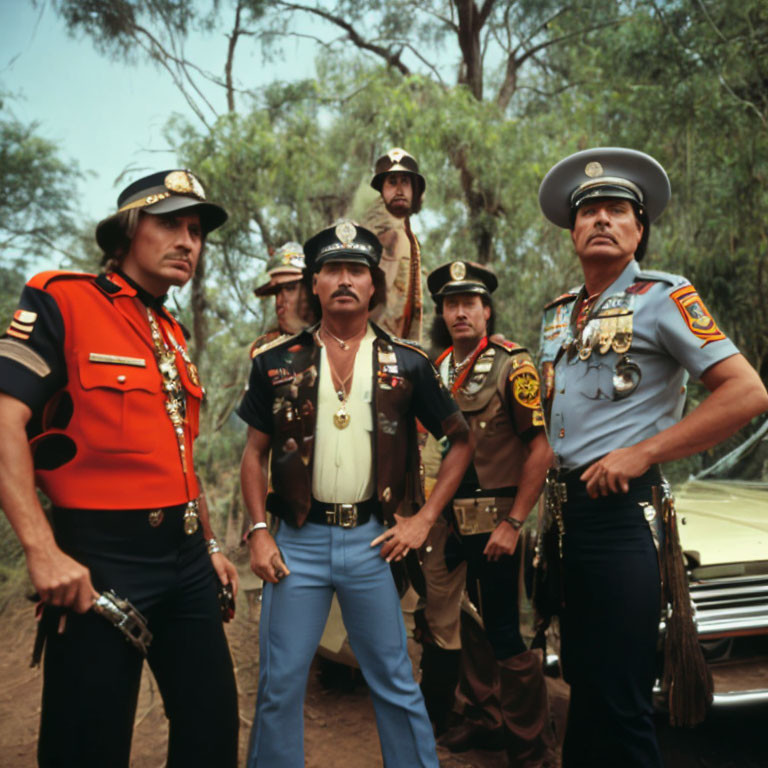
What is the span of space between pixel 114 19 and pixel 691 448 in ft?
31.1

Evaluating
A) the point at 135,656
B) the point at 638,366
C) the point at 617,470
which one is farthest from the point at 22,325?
the point at 638,366

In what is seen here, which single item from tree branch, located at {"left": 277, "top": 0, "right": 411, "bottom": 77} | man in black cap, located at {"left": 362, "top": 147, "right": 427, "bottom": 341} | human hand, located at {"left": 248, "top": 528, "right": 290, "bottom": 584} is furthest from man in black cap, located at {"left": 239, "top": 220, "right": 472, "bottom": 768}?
tree branch, located at {"left": 277, "top": 0, "right": 411, "bottom": 77}

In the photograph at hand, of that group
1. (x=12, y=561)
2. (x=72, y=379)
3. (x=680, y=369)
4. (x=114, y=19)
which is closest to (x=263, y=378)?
(x=72, y=379)

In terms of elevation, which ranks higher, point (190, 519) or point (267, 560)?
point (190, 519)

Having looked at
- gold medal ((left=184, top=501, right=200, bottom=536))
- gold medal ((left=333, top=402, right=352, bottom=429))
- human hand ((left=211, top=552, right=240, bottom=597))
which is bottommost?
human hand ((left=211, top=552, right=240, bottom=597))

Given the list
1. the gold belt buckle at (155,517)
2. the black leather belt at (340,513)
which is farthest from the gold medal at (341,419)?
the gold belt buckle at (155,517)

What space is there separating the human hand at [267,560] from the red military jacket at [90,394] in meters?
0.49

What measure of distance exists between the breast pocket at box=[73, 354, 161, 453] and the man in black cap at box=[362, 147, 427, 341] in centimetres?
285

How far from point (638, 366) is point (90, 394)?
1.93m

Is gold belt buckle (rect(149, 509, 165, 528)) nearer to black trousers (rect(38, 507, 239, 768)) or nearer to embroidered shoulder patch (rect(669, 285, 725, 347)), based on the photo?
black trousers (rect(38, 507, 239, 768))

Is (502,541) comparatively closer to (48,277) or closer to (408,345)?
(408,345)

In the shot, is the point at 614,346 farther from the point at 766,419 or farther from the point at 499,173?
the point at 499,173

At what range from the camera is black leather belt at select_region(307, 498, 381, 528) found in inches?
103

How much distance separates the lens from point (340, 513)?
8.58 ft
